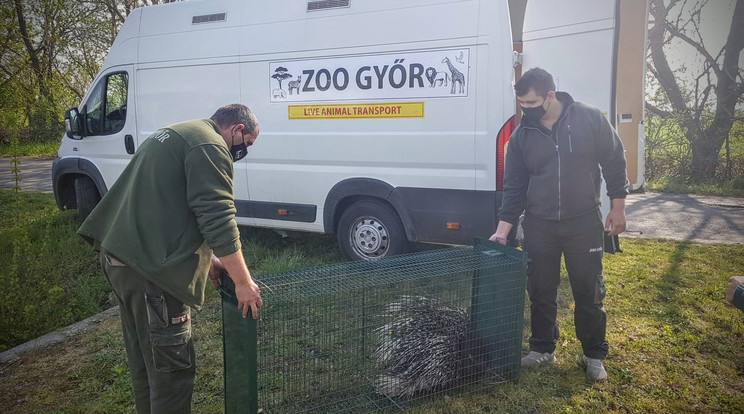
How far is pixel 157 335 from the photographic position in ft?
8.11

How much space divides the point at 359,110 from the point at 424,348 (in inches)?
113

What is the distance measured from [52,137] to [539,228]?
2310 centimetres

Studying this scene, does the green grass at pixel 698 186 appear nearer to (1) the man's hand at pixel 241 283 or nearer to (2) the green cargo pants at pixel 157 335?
(1) the man's hand at pixel 241 283

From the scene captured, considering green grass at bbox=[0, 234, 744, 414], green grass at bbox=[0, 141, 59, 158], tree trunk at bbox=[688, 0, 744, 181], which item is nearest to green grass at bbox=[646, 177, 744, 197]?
tree trunk at bbox=[688, 0, 744, 181]

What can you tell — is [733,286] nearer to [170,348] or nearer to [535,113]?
[535,113]

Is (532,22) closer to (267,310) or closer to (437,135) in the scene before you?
(437,135)

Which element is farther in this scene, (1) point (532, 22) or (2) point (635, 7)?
(2) point (635, 7)

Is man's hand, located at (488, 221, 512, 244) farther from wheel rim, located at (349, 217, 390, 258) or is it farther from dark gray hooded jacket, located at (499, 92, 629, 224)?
wheel rim, located at (349, 217, 390, 258)

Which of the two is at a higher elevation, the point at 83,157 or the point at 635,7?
the point at 635,7

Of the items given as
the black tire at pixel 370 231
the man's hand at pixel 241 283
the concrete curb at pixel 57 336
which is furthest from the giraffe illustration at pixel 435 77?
the concrete curb at pixel 57 336

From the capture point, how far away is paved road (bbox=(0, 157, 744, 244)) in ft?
24.8

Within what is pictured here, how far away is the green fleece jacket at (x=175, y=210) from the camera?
2396 millimetres

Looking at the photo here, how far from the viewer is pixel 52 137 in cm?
2172

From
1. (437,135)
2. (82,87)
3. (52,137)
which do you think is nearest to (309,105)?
(437,135)
